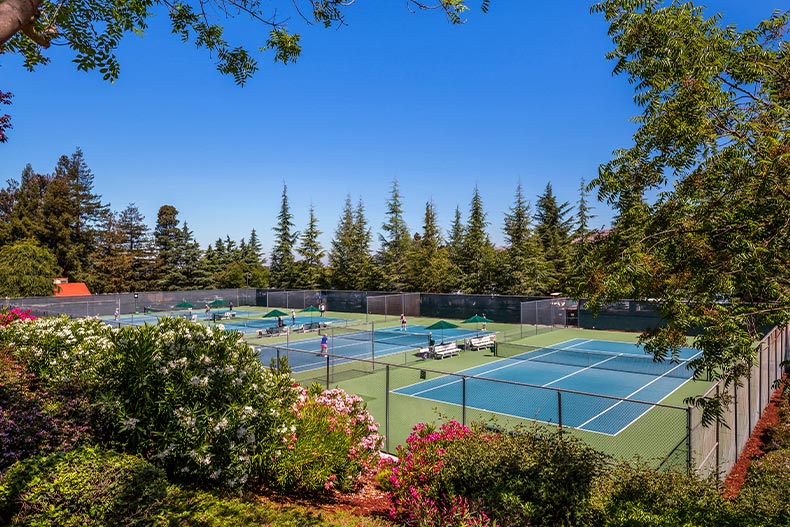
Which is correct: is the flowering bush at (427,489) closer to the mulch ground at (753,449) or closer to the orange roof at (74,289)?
the mulch ground at (753,449)

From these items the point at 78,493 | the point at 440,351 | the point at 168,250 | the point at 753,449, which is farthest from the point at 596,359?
the point at 168,250

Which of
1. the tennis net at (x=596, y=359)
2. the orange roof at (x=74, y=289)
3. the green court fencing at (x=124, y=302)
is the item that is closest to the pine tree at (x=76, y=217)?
the orange roof at (x=74, y=289)

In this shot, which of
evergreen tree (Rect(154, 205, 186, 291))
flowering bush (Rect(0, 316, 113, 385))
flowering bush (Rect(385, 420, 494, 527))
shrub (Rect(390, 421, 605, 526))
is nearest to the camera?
flowering bush (Rect(385, 420, 494, 527))

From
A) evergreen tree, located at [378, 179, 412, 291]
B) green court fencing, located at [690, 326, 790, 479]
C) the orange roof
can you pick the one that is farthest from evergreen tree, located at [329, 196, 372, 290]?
green court fencing, located at [690, 326, 790, 479]

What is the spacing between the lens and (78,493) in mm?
4848

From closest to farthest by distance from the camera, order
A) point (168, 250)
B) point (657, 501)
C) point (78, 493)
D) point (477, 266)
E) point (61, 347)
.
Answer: point (78, 493) < point (657, 501) < point (61, 347) < point (477, 266) < point (168, 250)

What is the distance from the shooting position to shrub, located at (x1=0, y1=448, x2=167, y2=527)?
4.71 metres

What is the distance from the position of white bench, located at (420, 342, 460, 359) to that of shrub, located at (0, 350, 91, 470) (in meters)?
19.7

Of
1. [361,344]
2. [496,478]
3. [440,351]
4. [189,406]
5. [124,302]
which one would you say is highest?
[124,302]

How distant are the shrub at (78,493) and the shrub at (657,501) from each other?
4932mm

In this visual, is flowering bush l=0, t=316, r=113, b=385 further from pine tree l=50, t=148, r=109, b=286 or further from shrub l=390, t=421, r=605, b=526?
pine tree l=50, t=148, r=109, b=286

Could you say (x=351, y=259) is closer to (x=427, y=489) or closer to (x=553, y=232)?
(x=553, y=232)

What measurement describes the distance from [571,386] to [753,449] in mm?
7949

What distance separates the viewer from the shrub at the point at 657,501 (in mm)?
5199
